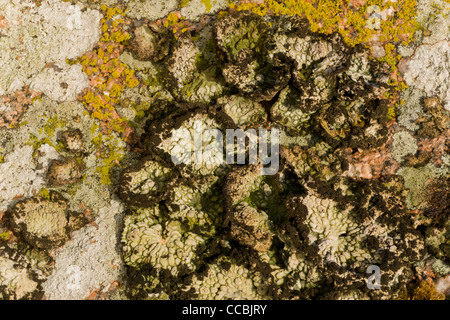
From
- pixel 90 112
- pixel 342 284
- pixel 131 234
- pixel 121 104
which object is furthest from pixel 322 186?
pixel 90 112

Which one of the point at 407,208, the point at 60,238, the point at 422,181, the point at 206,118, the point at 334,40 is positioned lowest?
the point at 60,238

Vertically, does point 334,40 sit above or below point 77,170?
above

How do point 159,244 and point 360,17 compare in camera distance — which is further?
point 360,17

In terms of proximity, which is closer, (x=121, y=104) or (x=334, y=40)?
(x=334, y=40)

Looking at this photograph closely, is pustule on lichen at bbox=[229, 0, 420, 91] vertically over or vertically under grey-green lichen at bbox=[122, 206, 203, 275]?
over

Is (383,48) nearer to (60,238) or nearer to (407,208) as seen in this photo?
(407,208)

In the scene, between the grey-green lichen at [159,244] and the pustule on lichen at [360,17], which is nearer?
the grey-green lichen at [159,244]

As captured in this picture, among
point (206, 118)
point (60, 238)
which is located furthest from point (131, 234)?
point (206, 118)

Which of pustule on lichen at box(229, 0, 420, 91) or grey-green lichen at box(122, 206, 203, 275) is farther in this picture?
pustule on lichen at box(229, 0, 420, 91)

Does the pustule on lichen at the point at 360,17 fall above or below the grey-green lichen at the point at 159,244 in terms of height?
above

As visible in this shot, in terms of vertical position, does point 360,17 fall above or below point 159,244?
above
